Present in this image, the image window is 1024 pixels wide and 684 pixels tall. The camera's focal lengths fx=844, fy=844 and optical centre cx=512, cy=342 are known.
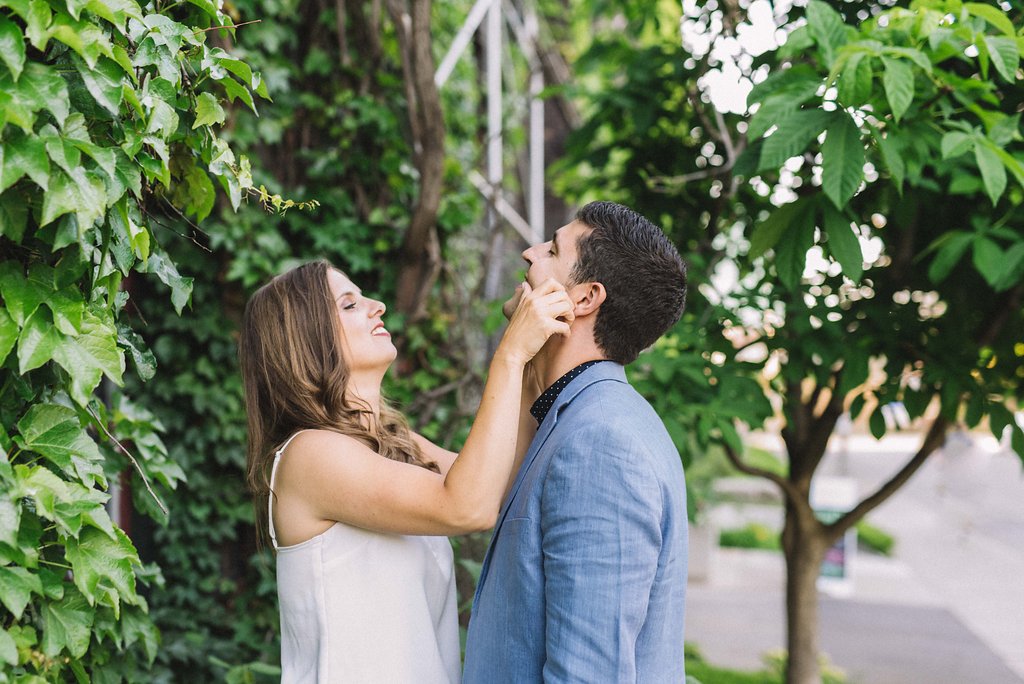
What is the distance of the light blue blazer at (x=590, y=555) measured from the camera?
4.45 ft

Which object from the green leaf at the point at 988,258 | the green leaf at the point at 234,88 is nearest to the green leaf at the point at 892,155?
the green leaf at the point at 988,258

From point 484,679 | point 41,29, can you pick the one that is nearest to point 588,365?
point 484,679

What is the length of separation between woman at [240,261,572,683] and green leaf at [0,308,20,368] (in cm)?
67

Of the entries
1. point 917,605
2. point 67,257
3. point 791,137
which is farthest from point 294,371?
point 917,605

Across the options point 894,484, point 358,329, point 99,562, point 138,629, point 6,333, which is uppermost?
point 6,333

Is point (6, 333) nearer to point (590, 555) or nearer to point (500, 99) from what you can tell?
point (590, 555)

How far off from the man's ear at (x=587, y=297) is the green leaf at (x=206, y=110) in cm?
74

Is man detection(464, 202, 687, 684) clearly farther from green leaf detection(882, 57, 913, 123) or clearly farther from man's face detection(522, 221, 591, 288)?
green leaf detection(882, 57, 913, 123)

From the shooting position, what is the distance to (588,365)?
1.69m

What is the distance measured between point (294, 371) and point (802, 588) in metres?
3.21

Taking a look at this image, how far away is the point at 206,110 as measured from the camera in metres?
1.53

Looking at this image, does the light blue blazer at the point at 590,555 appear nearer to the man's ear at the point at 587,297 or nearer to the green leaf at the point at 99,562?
the man's ear at the point at 587,297

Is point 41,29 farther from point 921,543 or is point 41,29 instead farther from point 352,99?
point 921,543

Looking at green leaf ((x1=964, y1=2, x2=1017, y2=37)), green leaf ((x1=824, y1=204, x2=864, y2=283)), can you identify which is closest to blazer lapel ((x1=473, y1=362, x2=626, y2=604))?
green leaf ((x1=824, y1=204, x2=864, y2=283))
